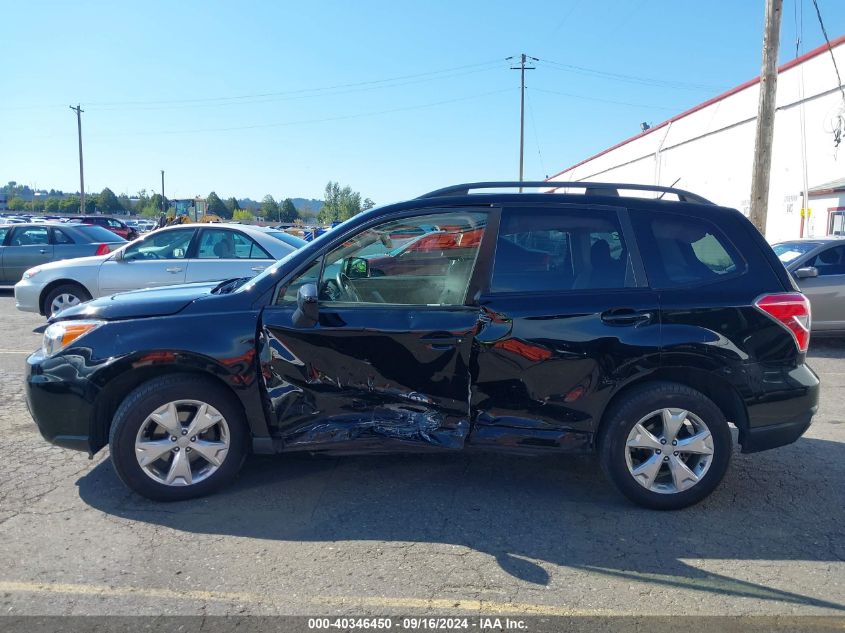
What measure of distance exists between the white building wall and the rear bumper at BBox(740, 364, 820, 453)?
10.9m

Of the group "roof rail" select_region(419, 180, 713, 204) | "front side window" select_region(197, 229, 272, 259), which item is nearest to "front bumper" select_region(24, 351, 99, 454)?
"roof rail" select_region(419, 180, 713, 204)

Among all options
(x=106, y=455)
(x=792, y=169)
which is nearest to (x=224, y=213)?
(x=792, y=169)

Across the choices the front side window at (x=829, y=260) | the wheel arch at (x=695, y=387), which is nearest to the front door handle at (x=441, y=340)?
the wheel arch at (x=695, y=387)

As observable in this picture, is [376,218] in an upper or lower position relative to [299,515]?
upper

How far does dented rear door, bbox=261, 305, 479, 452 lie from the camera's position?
4.01 meters

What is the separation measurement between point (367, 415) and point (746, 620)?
7.15ft

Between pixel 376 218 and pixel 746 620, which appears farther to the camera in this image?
pixel 376 218

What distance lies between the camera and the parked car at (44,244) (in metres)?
13.5

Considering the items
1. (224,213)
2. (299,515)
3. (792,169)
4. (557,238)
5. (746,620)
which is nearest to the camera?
(746,620)

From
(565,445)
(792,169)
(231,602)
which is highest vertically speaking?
(792,169)

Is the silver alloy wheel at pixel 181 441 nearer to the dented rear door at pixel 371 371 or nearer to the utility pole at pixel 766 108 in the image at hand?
the dented rear door at pixel 371 371

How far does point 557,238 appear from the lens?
4234mm

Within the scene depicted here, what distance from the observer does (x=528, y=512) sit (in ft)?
13.2

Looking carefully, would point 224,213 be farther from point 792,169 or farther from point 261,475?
point 261,475
